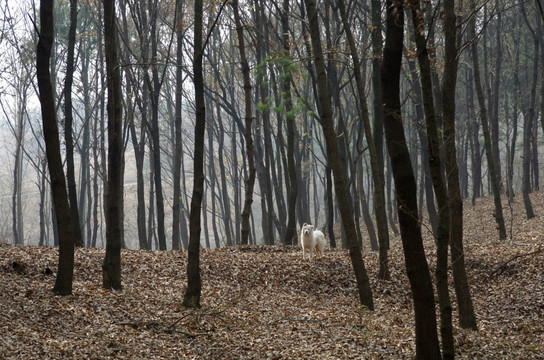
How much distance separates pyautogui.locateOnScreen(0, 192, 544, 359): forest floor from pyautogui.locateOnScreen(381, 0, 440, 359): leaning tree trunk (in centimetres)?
130

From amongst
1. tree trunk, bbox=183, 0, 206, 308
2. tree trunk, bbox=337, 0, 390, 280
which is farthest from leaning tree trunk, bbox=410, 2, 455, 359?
tree trunk, bbox=337, 0, 390, 280

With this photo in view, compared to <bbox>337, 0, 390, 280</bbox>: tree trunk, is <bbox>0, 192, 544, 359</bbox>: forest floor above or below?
below

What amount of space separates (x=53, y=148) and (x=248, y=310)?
15.6 ft

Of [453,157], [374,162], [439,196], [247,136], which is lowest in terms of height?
[439,196]

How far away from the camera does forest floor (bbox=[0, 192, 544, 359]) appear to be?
7.44 metres

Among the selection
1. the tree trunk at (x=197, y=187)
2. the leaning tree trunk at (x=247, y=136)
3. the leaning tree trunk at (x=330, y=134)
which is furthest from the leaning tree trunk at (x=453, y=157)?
the leaning tree trunk at (x=247, y=136)

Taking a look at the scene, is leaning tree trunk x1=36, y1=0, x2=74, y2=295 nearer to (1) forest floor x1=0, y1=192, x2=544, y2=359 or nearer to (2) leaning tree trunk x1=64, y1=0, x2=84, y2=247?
(1) forest floor x1=0, y1=192, x2=544, y2=359

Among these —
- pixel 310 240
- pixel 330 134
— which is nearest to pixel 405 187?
pixel 330 134

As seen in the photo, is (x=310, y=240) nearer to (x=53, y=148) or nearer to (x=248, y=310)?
(x=248, y=310)

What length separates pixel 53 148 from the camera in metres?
8.95

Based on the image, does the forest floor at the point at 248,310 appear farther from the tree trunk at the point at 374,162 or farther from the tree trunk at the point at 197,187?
the tree trunk at the point at 374,162

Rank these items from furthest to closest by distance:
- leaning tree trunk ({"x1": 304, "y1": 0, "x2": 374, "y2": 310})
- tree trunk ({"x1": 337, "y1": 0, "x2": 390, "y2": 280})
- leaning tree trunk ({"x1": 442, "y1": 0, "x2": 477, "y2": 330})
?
tree trunk ({"x1": 337, "y1": 0, "x2": 390, "y2": 280}), leaning tree trunk ({"x1": 304, "y1": 0, "x2": 374, "y2": 310}), leaning tree trunk ({"x1": 442, "y1": 0, "x2": 477, "y2": 330})

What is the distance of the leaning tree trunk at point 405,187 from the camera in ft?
18.9

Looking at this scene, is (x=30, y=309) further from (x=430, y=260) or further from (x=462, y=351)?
(x=430, y=260)
